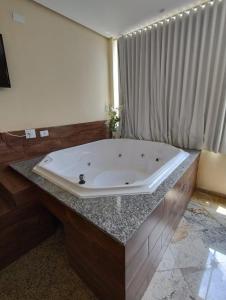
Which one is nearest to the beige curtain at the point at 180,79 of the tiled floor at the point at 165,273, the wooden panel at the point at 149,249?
the tiled floor at the point at 165,273

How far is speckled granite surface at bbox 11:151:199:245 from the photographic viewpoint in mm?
878

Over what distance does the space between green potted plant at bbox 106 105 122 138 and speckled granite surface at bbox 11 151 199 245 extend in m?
1.75

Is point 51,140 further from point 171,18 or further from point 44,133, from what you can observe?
point 171,18

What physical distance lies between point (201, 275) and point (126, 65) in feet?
9.29

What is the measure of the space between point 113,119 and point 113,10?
4.82 feet

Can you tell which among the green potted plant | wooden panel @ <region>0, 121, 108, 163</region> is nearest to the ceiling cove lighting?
the green potted plant

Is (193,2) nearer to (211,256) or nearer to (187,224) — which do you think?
(187,224)

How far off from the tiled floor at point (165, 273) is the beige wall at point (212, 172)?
2.33 ft

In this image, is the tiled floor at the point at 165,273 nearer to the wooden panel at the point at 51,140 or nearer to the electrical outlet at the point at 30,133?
the wooden panel at the point at 51,140

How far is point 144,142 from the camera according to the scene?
2574 mm

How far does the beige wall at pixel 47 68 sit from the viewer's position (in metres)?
1.76

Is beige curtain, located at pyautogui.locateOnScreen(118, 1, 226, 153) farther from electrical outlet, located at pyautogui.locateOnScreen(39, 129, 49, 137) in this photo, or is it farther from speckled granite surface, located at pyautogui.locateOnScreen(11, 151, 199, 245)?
electrical outlet, located at pyautogui.locateOnScreen(39, 129, 49, 137)

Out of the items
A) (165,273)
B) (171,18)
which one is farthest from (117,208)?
(171,18)

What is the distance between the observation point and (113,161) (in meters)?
2.72
